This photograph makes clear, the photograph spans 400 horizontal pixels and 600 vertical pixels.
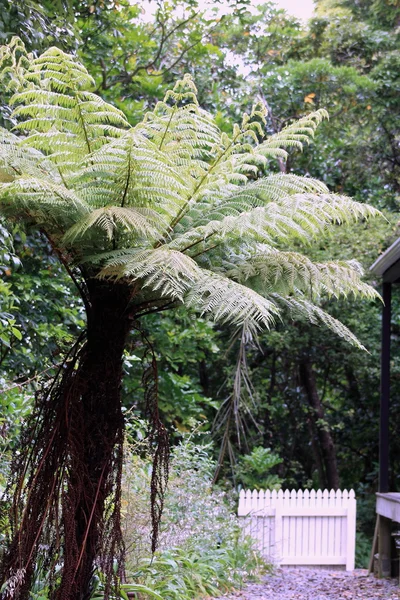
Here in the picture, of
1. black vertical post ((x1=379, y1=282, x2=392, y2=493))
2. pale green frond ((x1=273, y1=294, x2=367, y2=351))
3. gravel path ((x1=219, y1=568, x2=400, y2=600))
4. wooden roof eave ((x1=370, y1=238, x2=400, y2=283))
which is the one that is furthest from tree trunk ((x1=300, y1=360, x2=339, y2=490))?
pale green frond ((x1=273, y1=294, x2=367, y2=351))

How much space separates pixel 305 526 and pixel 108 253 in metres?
5.48

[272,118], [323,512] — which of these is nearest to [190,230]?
[323,512]

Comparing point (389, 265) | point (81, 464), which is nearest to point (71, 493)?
point (81, 464)

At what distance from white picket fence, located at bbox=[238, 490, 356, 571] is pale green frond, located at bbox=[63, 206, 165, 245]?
4.85 m

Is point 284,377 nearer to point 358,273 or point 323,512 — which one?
point 323,512

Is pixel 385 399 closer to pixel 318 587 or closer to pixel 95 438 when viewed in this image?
pixel 318 587

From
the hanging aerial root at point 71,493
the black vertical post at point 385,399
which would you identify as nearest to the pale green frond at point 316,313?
the hanging aerial root at point 71,493

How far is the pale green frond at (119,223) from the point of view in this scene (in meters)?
2.88

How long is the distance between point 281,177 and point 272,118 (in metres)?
6.73

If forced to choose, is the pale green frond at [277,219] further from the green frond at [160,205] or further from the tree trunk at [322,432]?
the tree trunk at [322,432]

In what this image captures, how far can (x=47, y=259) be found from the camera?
6328 millimetres

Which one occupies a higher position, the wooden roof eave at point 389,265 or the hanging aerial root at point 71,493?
the wooden roof eave at point 389,265

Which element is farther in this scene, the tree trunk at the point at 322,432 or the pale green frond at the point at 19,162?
the tree trunk at the point at 322,432

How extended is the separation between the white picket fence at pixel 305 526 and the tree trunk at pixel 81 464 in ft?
14.3
